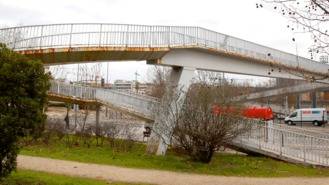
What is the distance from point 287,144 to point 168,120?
5.74m

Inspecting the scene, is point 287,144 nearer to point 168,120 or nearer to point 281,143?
point 281,143

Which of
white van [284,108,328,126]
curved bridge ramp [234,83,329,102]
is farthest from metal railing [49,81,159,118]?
white van [284,108,328,126]

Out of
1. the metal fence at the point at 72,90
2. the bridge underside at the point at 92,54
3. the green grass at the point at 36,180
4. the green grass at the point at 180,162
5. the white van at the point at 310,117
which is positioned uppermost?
the bridge underside at the point at 92,54

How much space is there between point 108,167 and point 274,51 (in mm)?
17872

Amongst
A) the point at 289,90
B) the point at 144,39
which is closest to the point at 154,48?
the point at 144,39

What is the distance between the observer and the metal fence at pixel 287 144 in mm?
21812

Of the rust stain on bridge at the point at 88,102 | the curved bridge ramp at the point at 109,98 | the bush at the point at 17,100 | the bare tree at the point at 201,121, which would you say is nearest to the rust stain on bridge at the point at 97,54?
the bare tree at the point at 201,121

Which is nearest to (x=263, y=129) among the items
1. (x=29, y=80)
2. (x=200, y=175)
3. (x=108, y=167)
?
(x=200, y=175)

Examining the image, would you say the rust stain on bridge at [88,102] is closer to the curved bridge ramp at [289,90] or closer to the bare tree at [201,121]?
the bare tree at [201,121]

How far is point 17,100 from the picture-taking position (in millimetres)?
10242

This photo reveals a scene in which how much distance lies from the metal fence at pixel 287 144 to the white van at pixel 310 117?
4300cm

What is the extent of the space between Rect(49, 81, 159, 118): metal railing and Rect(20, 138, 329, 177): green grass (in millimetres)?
3935

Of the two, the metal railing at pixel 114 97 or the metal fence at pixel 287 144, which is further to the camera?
the metal railing at pixel 114 97

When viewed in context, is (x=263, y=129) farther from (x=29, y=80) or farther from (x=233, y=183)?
(x=29, y=80)
